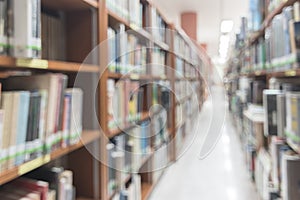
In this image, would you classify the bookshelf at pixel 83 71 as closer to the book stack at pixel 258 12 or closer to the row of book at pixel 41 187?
the row of book at pixel 41 187

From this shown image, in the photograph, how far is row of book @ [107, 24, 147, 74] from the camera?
75.7 inches

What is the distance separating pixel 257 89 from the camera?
3213mm

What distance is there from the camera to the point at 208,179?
134 inches

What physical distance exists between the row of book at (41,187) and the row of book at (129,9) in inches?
39.8

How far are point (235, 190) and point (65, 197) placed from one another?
209cm

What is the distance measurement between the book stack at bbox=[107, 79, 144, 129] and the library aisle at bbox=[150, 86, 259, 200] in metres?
0.78

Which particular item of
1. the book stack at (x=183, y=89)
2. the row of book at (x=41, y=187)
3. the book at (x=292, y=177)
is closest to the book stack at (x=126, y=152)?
the row of book at (x=41, y=187)

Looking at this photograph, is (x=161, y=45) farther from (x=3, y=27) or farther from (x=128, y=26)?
(x=3, y=27)

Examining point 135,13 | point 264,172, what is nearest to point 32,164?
point 135,13

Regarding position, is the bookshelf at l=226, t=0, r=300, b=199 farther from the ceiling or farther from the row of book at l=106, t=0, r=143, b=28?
the ceiling

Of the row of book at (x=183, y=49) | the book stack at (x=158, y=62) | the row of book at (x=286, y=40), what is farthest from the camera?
the row of book at (x=183, y=49)

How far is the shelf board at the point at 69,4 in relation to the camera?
5.00 feet

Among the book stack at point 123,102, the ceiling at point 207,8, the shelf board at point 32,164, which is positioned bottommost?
the shelf board at point 32,164

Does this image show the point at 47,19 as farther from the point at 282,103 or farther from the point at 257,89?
the point at 257,89
